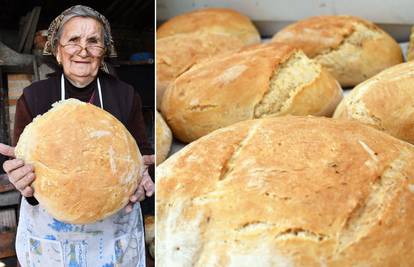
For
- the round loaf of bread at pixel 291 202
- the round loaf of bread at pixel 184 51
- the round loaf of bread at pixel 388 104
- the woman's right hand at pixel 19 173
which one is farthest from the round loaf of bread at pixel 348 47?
the woman's right hand at pixel 19 173

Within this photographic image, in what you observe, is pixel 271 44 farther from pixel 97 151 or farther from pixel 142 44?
pixel 97 151

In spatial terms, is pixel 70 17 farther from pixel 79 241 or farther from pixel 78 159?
pixel 79 241

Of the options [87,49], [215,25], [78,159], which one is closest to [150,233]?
[78,159]

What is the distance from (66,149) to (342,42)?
5.28 ft

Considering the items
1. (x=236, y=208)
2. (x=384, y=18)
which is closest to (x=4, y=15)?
(x=236, y=208)

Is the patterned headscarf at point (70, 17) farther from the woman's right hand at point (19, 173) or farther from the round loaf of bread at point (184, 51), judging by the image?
the round loaf of bread at point (184, 51)

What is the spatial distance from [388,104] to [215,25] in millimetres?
1165

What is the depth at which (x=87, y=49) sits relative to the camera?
3.07 feet

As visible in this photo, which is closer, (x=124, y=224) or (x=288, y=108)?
(x=124, y=224)

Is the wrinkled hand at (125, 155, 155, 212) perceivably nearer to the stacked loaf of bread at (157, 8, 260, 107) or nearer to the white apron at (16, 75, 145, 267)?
the white apron at (16, 75, 145, 267)

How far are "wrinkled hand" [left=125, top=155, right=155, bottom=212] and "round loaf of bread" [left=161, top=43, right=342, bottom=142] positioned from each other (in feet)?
2.71

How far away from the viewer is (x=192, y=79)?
1.86 meters

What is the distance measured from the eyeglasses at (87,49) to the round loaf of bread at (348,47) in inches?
53.2

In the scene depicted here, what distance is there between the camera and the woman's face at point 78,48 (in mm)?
926
